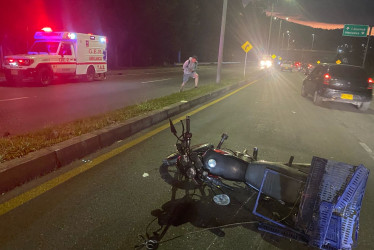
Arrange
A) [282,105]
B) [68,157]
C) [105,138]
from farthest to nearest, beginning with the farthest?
[282,105], [105,138], [68,157]

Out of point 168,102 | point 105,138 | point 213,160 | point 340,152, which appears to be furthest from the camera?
point 168,102

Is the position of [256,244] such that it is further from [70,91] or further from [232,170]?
[70,91]

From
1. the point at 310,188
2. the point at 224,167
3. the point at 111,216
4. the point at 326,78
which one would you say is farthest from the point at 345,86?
the point at 111,216

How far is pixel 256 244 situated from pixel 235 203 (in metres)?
0.78

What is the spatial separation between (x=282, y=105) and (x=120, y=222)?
983 cm

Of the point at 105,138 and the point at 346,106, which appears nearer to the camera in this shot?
the point at 105,138

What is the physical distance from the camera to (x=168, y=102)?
9.66 metres

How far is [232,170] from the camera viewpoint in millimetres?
3512

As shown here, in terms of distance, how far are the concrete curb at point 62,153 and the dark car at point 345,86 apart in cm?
748

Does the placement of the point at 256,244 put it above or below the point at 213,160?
below

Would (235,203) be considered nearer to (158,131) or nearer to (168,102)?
(158,131)

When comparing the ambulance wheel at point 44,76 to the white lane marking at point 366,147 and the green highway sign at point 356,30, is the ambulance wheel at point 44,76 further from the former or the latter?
the green highway sign at point 356,30

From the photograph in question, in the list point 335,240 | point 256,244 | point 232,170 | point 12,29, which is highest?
point 12,29

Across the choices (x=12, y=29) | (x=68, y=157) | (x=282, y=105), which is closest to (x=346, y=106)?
(x=282, y=105)
